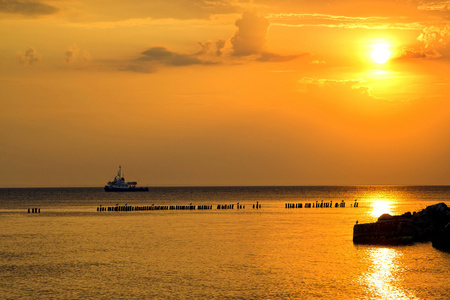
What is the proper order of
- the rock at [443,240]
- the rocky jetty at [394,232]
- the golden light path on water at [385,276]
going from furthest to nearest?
the rocky jetty at [394,232] < the rock at [443,240] < the golden light path on water at [385,276]

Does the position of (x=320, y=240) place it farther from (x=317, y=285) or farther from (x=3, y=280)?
(x=3, y=280)

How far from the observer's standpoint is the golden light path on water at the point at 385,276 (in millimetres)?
40812

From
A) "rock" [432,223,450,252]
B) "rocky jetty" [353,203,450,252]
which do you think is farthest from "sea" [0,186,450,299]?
"rocky jetty" [353,203,450,252]

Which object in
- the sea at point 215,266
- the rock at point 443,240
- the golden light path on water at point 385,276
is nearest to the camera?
the golden light path on water at point 385,276

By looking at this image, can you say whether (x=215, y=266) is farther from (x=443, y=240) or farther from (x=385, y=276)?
(x=443, y=240)

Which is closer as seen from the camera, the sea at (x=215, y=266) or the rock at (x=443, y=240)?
the sea at (x=215, y=266)

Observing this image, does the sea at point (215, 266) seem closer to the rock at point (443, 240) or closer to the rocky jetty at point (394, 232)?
the rock at point (443, 240)

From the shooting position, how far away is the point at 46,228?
3620 inches

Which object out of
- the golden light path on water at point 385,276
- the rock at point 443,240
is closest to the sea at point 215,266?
the golden light path on water at point 385,276

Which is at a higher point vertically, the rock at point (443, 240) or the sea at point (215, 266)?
the rock at point (443, 240)

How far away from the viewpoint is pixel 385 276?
156ft

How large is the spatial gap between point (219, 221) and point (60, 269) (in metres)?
54.9

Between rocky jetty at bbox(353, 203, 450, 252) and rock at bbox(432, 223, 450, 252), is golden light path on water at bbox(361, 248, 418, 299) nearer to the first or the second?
rock at bbox(432, 223, 450, 252)

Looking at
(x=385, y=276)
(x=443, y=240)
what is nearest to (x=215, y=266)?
(x=385, y=276)
